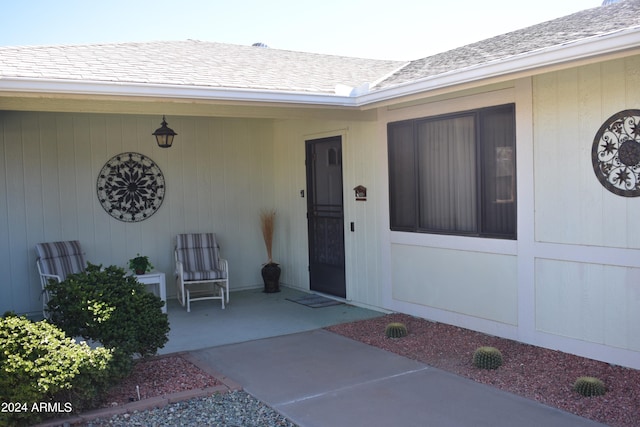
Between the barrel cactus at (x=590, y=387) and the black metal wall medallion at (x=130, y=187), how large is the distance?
568 cm

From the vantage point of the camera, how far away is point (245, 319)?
6.82 meters

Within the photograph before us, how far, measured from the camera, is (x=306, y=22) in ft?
55.3

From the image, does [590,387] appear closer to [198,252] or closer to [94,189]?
[198,252]

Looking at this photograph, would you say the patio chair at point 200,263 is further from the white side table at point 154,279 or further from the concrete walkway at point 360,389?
the concrete walkway at point 360,389

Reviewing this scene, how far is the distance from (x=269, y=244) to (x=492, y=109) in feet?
13.3

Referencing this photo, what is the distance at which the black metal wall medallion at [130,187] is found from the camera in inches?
301

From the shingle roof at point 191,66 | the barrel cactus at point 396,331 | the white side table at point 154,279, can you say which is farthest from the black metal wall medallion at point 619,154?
the white side table at point 154,279

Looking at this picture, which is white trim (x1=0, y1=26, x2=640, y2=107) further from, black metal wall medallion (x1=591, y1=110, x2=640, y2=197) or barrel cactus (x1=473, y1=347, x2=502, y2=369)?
barrel cactus (x1=473, y1=347, x2=502, y2=369)

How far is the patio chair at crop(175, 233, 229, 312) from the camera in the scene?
7.48 meters

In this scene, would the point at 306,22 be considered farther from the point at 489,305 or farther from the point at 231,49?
the point at 489,305

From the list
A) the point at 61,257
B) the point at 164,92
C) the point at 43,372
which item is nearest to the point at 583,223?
the point at 164,92

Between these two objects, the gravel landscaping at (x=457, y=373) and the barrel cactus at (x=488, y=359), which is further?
the barrel cactus at (x=488, y=359)

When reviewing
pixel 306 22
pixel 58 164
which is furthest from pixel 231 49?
pixel 306 22

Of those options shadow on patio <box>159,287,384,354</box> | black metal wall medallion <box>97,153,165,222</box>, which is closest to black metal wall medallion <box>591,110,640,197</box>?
shadow on patio <box>159,287,384,354</box>
